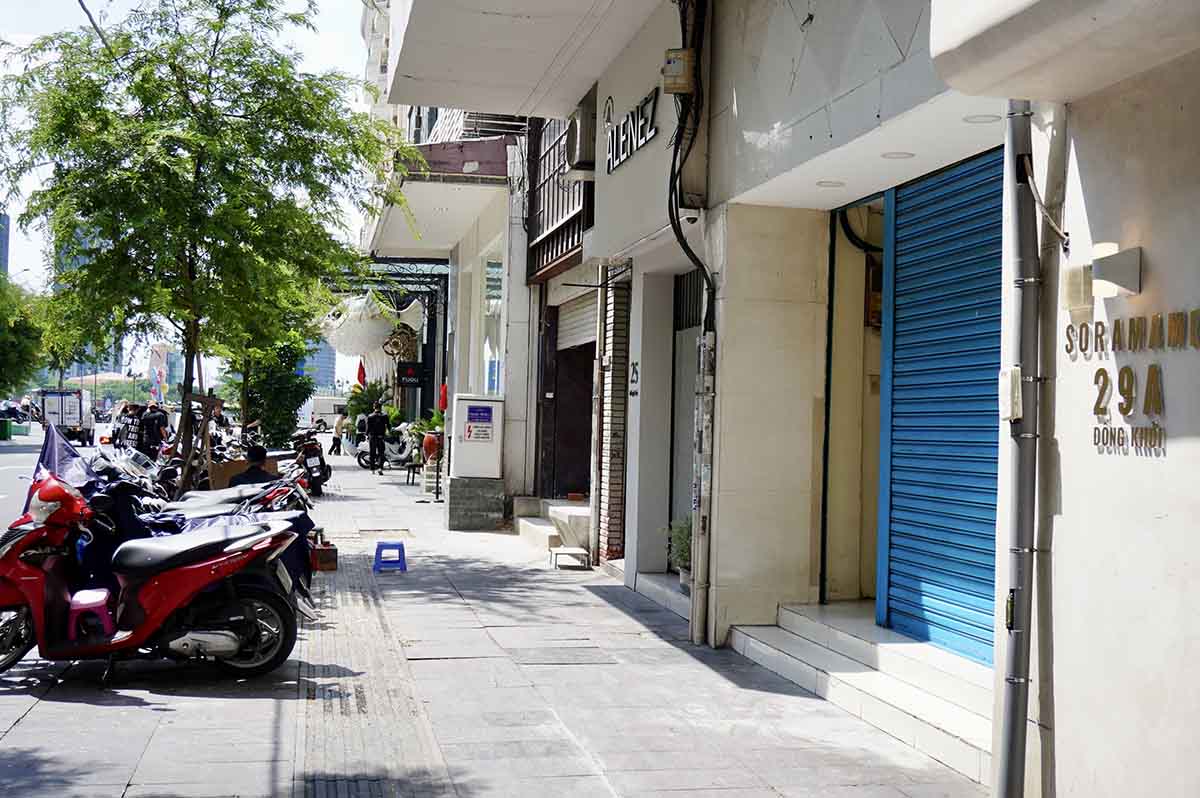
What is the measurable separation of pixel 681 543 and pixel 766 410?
2.25m

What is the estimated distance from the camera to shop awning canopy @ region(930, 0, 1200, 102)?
377 cm

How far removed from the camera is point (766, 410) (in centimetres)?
869

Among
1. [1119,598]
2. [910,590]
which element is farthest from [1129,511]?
[910,590]

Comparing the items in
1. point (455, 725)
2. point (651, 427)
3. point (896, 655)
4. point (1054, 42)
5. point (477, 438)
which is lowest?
point (455, 725)

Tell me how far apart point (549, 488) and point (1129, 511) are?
13.2 meters

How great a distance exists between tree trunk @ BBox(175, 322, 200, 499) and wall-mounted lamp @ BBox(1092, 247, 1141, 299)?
9.25 m

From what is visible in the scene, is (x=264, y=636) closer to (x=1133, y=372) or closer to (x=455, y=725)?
(x=455, y=725)

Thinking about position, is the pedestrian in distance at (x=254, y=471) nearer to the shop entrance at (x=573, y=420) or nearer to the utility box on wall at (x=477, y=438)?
→ the utility box on wall at (x=477, y=438)

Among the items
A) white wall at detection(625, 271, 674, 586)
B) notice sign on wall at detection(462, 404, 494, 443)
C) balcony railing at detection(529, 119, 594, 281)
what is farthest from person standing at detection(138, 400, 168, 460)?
white wall at detection(625, 271, 674, 586)

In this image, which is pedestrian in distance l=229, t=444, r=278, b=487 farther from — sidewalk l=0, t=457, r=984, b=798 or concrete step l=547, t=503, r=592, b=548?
concrete step l=547, t=503, r=592, b=548

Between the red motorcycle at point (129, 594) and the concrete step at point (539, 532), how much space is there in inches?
294

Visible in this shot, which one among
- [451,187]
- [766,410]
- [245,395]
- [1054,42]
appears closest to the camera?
[1054,42]

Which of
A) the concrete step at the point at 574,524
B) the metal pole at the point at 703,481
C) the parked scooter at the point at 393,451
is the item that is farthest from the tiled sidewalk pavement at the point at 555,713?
the parked scooter at the point at 393,451

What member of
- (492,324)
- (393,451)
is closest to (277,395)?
(393,451)
